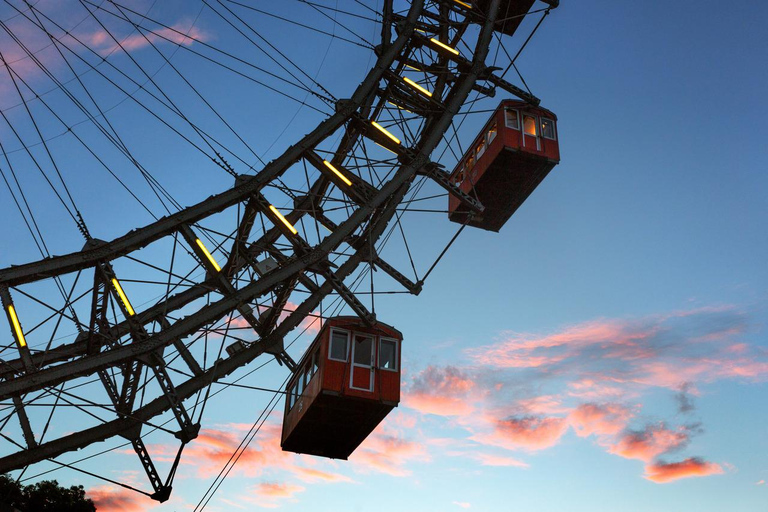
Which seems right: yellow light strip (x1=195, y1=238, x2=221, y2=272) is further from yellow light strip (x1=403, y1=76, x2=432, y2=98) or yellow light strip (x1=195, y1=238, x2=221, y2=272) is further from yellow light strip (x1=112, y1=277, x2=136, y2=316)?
yellow light strip (x1=403, y1=76, x2=432, y2=98)

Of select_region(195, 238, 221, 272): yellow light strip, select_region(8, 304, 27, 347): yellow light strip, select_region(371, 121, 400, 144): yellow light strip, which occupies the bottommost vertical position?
select_region(8, 304, 27, 347): yellow light strip

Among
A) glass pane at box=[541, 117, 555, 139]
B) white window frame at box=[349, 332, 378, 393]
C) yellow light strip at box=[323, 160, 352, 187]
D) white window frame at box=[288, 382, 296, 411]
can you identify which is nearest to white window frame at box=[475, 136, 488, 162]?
glass pane at box=[541, 117, 555, 139]

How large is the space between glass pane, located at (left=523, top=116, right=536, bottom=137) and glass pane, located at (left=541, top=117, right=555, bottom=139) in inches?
12.2

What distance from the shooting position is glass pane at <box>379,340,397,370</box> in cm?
2205

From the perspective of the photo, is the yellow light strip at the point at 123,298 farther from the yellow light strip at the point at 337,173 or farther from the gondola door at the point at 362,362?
the yellow light strip at the point at 337,173

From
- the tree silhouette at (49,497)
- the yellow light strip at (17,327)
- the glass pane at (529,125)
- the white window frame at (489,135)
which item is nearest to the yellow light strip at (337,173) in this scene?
the white window frame at (489,135)

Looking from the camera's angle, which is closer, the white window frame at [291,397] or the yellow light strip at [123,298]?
the yellow light strip at [123,298]

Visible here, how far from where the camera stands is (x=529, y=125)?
26.8 m

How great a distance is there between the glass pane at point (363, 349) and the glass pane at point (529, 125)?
386 inches

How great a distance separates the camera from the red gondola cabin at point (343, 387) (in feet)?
69.4

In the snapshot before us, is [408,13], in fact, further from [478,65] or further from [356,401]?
[356,401]

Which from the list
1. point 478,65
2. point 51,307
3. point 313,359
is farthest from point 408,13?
point 51,307

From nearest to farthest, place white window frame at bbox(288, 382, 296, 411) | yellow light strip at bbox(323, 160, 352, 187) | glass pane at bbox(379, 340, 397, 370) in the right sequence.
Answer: glass pane at bbox(379, 340, 397, 370)
yellow light strip at bbox(323, 160, 352, 187)
white window frame at bbox(288, 382, 296, 411)

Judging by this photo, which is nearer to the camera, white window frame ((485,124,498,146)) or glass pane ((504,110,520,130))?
glass pane ((504,110,520,130))
